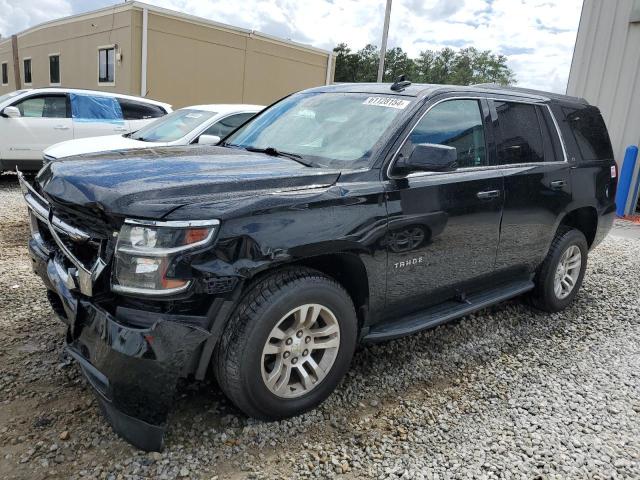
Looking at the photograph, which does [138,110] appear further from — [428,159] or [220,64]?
[220,64]

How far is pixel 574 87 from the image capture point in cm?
1052

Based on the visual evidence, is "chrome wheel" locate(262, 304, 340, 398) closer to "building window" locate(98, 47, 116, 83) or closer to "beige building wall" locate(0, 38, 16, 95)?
"building window" locate(98, 47, 116, 83)

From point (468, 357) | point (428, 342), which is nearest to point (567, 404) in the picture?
point (468, 357)

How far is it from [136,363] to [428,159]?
1.86 metres

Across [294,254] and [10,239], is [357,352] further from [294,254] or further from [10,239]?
[10,239]

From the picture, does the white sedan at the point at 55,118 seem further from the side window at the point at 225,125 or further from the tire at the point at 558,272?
the tire at the point at 558,272

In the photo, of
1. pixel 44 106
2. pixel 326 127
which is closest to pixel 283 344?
pixel 326 127

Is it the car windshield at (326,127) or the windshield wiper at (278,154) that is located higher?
the car windshield at (326,127)

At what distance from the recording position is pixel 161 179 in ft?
8.36

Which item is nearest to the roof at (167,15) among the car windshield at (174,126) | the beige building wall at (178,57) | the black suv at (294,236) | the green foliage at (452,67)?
the beige building wall at (178,57)

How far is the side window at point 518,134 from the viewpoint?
3.84 metres

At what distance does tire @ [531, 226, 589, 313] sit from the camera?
4.41 m

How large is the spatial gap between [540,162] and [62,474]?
3.75 m

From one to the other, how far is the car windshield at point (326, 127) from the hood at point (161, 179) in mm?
241
